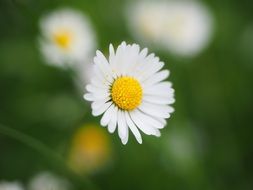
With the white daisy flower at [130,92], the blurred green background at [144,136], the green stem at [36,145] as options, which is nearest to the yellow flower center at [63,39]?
the blurred green background at [144,136]

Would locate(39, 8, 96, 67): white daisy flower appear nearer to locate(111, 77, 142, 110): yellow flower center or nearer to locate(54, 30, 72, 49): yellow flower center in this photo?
locate(54, 30, 72, 49): yellow flower center

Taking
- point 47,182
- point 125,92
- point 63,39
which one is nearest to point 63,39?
point 63,39

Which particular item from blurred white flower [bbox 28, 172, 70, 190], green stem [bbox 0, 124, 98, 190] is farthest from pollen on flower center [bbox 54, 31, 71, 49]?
green stem [bbox 0, 124, 98, 190]

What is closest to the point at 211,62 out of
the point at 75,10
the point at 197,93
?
the point at 197,93

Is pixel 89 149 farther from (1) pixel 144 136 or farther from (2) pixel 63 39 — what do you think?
(2) pixel 63 39

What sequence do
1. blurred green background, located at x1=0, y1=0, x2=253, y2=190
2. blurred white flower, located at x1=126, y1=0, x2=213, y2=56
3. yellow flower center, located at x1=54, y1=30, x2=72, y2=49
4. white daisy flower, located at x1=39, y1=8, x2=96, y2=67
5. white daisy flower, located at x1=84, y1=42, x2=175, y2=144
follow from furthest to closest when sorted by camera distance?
1. blurred white flower, located at x1=126, y1=0, x2=213, y2=56
2. yellow flower center, located at x1=54, y1=30, x2=72, y2=49
3. blurred green background, located at x1=0, y1=0, x2=253, y2=190
4. white daisy flower, located at x1=39, y1=8, x2=96, y2=67
5. white daisy flower, located at x1=84, y1=42, x2=175, y2=144

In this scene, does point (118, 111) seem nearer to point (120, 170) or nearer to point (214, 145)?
point (120, 170)

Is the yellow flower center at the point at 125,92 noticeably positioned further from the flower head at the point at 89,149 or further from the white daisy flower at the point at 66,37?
the flower head at the point at 89,149
